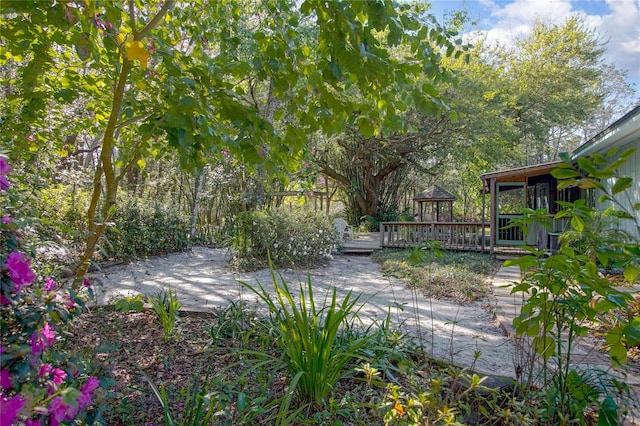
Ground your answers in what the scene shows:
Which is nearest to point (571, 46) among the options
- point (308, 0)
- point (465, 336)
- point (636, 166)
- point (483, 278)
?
point (636, 166)

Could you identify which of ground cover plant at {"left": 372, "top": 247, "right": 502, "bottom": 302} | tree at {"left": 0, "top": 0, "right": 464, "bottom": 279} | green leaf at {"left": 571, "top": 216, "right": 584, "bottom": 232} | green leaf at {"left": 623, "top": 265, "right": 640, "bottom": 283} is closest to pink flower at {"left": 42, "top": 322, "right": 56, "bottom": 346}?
tree at {"left": 0, "top": 0, "right": 464, "bottom": 279}

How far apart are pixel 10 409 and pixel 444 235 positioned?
10.9 metres

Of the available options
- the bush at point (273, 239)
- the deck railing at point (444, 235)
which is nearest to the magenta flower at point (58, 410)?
the bush at point (273, 239)

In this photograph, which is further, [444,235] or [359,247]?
[359,247]

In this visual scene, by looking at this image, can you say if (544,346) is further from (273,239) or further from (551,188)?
(551,188)

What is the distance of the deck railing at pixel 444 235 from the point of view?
10.1m

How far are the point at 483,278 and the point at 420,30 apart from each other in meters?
5.39

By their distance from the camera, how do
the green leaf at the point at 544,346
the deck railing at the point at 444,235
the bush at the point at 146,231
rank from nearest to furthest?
the green leaf at the point at 544,346, the bush at the point at 146,231, the deck railing at the point at 444,235

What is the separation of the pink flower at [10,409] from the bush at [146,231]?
6.79 metres

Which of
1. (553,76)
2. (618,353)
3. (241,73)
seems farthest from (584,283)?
(553,76)

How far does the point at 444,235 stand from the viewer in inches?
425

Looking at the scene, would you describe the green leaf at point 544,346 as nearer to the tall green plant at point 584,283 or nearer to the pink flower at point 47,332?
the tall green plant at point 584,283

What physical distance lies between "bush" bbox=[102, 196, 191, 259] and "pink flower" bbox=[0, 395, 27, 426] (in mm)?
6789

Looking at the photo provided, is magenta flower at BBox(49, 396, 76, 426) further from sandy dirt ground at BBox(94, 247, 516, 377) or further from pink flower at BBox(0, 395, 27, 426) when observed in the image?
sandy dirt ground at BBox(94, 247, 516, 377)
